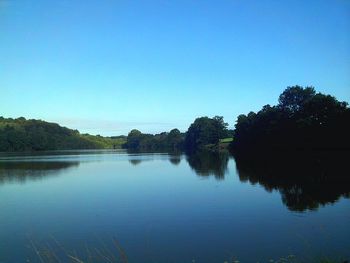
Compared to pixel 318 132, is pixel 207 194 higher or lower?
lower

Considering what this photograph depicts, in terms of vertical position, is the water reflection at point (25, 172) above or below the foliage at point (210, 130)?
below

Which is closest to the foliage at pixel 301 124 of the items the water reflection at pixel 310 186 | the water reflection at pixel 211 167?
the water reflection at pixel 211 167

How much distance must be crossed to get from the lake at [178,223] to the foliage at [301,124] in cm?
3863

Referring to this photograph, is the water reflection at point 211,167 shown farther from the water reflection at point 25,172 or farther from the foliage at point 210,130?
the foliage at point 210,130

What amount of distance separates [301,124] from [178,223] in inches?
2336

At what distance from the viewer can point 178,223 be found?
18828 millimetres

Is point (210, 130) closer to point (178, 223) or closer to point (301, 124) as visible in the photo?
point (301, 124)

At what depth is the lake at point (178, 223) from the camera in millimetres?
13914

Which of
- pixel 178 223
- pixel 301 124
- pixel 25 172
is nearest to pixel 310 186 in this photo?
pixel 178 223

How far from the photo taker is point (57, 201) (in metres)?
26.7

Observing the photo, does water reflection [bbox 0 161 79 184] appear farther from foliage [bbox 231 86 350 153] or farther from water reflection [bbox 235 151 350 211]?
foliage [bbox 231 86 350 153]

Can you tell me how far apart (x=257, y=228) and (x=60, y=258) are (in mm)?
8761

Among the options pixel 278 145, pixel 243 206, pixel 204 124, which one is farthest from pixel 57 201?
pixel 204 124

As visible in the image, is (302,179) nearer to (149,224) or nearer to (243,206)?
(243,206)
